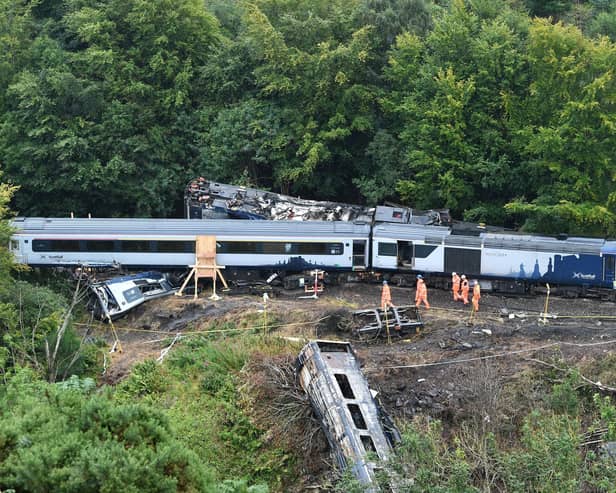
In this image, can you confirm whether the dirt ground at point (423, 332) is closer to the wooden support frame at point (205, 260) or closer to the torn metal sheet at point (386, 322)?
the torn metal sheet at point (386, 322)

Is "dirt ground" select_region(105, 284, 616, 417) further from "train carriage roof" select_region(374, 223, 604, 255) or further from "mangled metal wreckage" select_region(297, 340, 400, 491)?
"train carriage roof" select_region(374, 223, 604, 255)

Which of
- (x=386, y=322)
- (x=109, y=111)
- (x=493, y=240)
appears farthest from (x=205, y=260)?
(x=109, y=111)

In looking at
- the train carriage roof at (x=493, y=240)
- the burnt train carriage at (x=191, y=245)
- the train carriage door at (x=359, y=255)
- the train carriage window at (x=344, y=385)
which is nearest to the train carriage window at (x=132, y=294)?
the burnt train carriage at (x=191, y=245)

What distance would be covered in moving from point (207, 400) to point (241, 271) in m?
9.21

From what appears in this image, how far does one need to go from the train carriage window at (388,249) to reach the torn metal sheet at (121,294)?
808 centimetres

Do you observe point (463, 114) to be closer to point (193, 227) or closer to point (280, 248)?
point (280, 248)

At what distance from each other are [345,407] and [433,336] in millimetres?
6910

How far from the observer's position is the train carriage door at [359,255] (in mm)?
30250

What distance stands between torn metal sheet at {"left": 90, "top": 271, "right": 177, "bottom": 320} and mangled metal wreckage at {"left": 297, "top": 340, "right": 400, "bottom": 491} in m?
9.60

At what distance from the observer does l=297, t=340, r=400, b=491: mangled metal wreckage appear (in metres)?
18.1

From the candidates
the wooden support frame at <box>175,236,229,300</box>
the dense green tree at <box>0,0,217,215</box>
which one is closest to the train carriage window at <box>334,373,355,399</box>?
the wooden support frame at <box>175,236,229,300</box>

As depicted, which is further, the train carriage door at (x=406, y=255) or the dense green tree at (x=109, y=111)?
the dense green tree at (x=109, y=111)

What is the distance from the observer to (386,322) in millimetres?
25547

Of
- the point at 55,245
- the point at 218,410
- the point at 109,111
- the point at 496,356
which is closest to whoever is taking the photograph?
the point at 218,410
